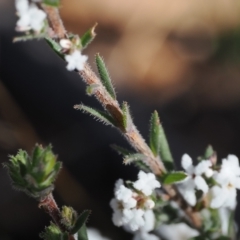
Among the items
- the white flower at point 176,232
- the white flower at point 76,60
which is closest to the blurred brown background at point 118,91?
the white flower at point 176,232

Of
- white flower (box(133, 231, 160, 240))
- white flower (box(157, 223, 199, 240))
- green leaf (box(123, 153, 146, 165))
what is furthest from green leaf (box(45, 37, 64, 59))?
white flower (box(157, 223, 199, 240))

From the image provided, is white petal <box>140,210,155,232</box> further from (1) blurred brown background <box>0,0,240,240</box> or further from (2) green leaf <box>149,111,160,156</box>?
(1) blurred brown background <box>0,0,240,240</box>

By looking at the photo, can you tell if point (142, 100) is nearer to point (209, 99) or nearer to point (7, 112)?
point (209, 99)

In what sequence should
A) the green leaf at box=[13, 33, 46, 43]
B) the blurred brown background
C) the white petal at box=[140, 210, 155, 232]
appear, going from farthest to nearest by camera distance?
the blurred brown background, the white petal at box=[140, 210, 155, 232], the green leaf at box=[13, 33, 46, 43]

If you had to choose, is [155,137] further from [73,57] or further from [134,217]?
[73,57]

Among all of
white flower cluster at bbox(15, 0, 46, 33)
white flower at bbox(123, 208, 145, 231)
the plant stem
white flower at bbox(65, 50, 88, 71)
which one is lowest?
the plant stem

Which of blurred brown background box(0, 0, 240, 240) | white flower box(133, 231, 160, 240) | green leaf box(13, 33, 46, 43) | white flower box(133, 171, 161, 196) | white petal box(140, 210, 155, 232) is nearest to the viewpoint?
green leaf box(13, 33, 46, 43)

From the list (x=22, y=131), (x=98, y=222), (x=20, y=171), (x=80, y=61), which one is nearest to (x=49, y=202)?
(x=20, y=171)
